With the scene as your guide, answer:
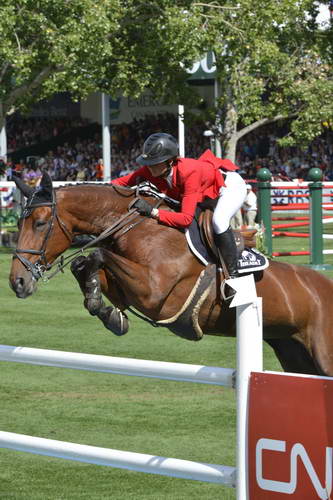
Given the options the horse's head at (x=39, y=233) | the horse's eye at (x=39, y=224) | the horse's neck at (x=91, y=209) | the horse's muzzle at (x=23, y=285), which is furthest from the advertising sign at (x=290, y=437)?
the horse's neck at (x=91, y=209)

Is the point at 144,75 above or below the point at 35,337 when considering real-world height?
above

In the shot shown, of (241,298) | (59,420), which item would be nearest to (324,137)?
(59,420)

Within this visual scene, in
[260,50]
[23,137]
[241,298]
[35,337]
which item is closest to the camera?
[241,298]

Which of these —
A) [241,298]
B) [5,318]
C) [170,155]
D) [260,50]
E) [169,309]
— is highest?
[260,50]

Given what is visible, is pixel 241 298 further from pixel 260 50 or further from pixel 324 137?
pixel 324 137

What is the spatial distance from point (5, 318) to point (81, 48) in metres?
10.2

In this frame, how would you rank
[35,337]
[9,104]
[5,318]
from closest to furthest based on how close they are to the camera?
[35,337], [5,318], [9,104]

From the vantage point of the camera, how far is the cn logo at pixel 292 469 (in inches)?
139

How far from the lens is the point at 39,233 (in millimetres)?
6426

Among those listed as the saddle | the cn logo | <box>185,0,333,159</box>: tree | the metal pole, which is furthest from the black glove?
<box>185,0,333,159</box>: tree

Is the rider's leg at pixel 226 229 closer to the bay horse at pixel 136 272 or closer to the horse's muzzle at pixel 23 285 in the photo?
the bay horse at pixel 136 272

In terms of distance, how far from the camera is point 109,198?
22.2 feet

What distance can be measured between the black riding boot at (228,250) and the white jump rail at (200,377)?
2.39 m

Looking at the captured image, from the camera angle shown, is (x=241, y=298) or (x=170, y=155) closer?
(x=241, y=298)
